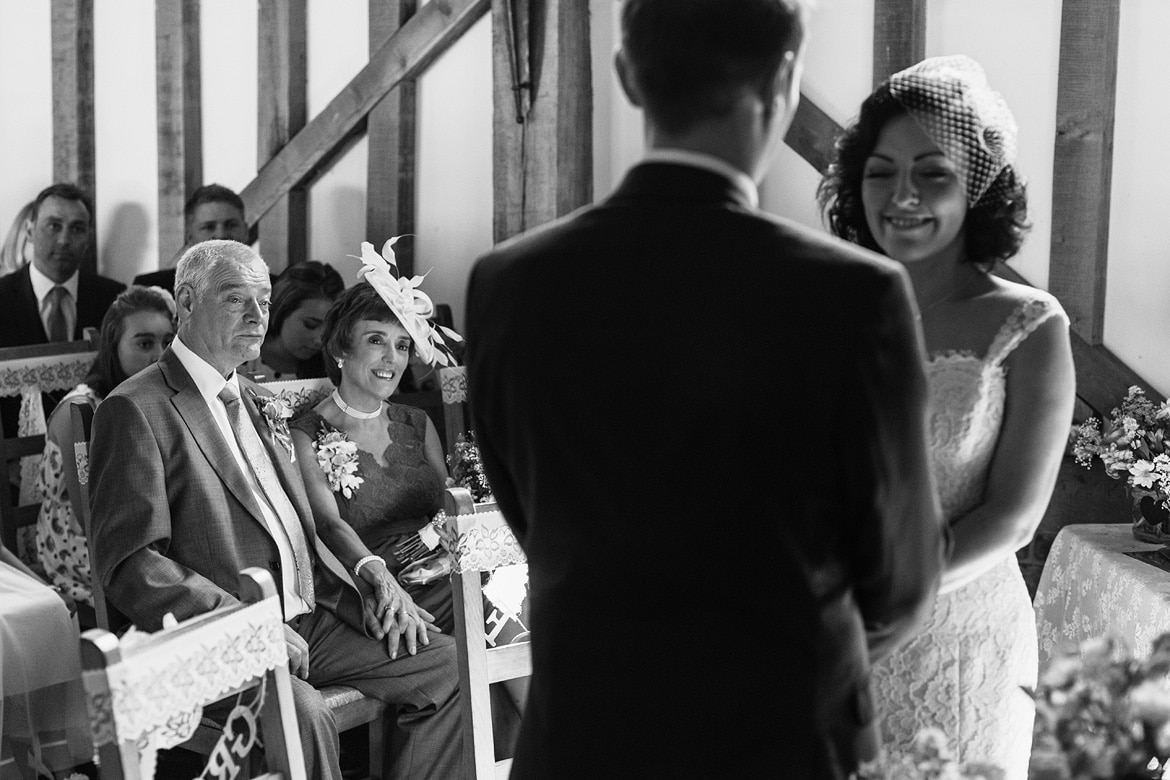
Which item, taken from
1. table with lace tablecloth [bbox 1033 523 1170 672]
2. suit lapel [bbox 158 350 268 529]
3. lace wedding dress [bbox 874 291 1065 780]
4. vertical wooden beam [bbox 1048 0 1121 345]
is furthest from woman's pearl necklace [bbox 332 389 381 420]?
lace wedding dress [bbox 874 291 1065 780]

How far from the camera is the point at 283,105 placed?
5281mm

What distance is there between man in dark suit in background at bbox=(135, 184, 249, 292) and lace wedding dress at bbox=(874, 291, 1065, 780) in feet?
11.7

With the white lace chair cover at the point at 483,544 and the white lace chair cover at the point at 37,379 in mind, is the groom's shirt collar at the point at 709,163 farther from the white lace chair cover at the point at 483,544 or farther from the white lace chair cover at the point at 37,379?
the white lace chair cover at the point at 37,379

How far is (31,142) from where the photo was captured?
235 inches

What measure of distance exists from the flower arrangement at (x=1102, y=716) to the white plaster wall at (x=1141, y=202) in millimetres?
3165

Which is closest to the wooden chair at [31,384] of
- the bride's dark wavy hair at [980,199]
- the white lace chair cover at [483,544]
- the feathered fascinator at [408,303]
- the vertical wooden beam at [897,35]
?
the feathered fascinator at [408,303]

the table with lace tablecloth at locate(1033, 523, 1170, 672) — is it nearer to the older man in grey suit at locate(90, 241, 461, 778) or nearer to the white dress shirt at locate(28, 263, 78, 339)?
the older man in grey suit at locate(90, 241, 461, 778)

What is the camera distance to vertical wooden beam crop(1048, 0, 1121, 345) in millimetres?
3924

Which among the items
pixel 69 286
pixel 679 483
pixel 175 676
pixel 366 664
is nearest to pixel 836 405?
pixel 679 483

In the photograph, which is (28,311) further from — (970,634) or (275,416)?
(970,634)

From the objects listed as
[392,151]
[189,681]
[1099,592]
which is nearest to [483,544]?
[189,681]

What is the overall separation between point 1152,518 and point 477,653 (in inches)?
81.0

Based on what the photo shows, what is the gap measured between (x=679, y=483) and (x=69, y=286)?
4.69 meters

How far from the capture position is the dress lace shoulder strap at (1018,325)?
179cm
